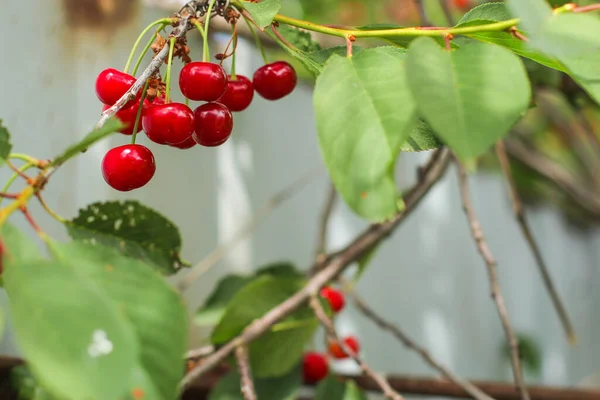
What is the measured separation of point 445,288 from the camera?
83.2 inches

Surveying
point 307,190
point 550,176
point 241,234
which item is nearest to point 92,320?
point 241,234

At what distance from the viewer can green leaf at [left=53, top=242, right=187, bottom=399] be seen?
0.30m

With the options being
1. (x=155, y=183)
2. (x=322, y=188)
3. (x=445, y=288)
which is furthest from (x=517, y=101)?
(x=445, y=288)

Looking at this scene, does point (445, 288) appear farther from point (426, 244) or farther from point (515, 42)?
point (515, 42)

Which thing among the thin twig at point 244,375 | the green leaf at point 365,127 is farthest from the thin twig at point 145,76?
the thin twig at point 244,375

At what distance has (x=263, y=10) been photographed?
41cm

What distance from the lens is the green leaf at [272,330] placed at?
0.77m

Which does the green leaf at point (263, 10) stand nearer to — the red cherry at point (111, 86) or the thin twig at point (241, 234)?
the red cherry at point (111, 86)

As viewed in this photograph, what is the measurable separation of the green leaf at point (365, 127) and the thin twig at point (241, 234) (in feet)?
2.46

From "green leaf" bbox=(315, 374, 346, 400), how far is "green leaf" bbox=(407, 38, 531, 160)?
2.05 ft

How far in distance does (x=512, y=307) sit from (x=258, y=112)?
195 centimetres

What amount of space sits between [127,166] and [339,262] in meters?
0.51

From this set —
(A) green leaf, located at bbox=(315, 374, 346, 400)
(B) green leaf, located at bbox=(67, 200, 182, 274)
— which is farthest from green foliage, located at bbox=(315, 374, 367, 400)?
(B) green leaf, located at bbox=(67, 200, 182, 274)

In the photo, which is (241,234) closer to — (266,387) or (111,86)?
(266,387)
